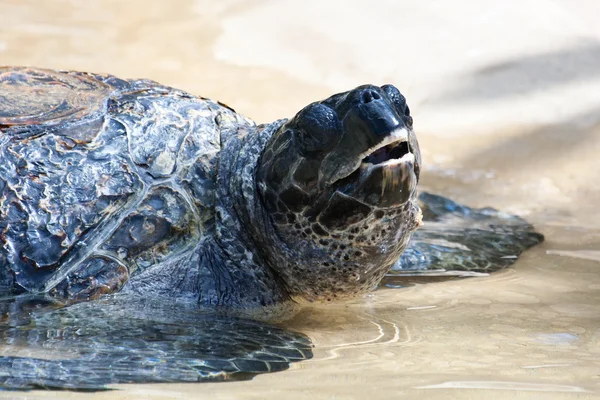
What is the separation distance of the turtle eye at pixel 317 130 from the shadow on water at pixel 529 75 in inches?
147

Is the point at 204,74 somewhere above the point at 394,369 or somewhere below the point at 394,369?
above

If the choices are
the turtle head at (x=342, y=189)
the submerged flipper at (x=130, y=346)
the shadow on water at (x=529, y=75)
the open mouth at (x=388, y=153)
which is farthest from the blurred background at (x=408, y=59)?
the submerged flipper at (x=130, y=346)

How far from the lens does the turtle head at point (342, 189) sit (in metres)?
2.48

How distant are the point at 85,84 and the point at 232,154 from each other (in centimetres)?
79

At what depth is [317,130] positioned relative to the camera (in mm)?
2561

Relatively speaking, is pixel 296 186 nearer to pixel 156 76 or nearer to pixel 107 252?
pixel 107 252

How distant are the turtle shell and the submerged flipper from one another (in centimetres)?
14

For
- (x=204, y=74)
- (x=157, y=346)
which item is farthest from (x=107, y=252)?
(x=204, y=74)

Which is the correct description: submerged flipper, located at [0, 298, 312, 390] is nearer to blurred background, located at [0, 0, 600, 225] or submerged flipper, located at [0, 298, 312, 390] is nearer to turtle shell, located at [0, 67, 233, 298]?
turtle shell, located at [0, 67, 233, 298]

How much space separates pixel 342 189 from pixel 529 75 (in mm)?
4273

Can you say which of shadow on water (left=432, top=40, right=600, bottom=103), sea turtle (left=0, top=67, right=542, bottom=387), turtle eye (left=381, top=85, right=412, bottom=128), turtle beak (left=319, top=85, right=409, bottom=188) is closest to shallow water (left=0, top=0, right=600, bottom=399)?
shadow on water (left=432, top=40, right=600, bottom=103)

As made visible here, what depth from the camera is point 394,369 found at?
6.52 ft

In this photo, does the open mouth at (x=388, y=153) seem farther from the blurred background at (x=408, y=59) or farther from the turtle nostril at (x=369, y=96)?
the blurred background at (x=408, y=59)

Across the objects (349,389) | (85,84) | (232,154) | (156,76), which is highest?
(156,76)
